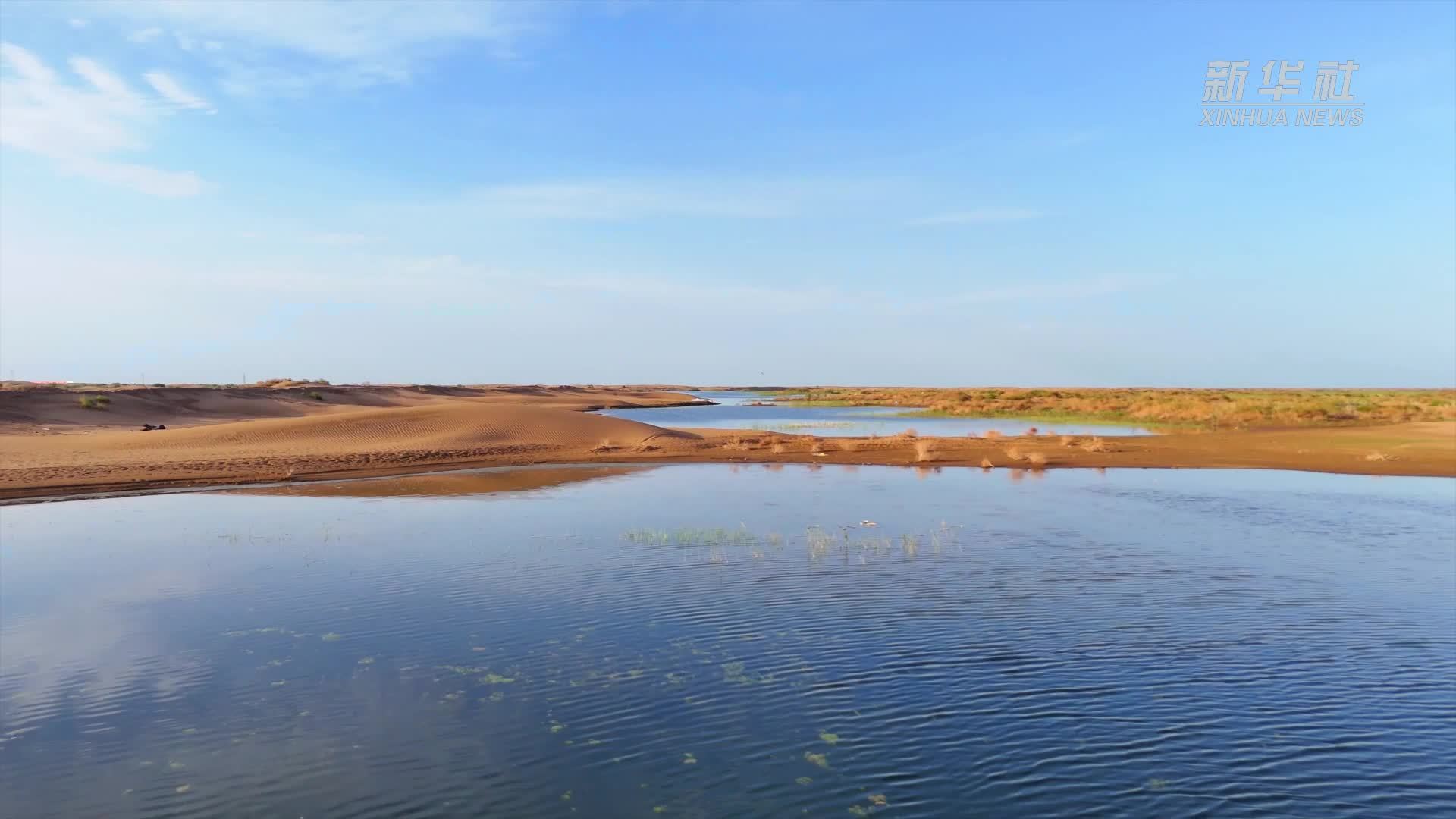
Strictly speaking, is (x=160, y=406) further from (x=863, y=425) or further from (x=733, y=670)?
(x=733, y=670)

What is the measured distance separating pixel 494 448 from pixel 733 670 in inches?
1171

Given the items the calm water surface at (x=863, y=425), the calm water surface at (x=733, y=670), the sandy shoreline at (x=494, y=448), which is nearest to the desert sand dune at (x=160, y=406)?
the sandy shoreline at (x=494, y=448)

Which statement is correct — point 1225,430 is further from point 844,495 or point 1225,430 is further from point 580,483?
point 580,483

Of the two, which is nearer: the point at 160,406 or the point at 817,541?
the point at 817,541

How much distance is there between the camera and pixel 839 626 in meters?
11.4

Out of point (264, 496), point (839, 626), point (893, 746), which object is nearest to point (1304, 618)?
point (839, 626)

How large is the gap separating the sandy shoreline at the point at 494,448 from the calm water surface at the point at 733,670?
37.1ft

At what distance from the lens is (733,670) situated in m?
9.68

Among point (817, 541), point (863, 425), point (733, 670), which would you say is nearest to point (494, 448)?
point (817, 541)

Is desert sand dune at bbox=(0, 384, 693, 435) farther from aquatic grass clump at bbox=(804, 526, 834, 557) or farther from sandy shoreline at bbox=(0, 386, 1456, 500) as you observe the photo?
aquatic grass clump at bbox=(804, 526, 834, 557)

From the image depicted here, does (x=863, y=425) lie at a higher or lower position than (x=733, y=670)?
higher

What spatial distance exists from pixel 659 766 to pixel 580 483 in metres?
21.0

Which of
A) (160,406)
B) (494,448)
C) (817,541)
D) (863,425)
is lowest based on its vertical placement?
(817,541)

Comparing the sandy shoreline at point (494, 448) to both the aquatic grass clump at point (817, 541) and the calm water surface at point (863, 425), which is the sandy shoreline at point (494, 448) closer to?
the calm water surface at point (863, 425)
